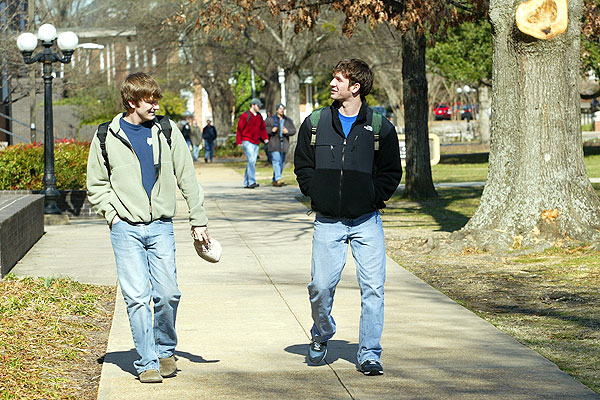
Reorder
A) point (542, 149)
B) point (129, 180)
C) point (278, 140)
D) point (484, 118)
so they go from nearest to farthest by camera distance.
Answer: point (129, 180)
point (542, 149)
point (278, 140)
point (484, 118)

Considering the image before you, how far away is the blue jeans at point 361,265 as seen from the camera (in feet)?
19.1

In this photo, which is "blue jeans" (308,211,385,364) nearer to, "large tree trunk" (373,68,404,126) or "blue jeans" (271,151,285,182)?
"blue jeans" (271,151,285,182)

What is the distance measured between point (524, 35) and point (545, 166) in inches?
57.4

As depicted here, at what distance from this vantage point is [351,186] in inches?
228

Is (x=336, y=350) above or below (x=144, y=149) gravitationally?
below

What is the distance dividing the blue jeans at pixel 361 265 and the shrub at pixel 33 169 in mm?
11726

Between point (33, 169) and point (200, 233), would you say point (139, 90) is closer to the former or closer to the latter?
point (200, 233)

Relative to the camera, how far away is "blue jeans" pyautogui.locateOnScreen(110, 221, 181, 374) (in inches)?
222

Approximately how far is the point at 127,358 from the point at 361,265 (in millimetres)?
1656

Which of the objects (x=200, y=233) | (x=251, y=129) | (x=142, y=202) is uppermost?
(x=251, y=129)

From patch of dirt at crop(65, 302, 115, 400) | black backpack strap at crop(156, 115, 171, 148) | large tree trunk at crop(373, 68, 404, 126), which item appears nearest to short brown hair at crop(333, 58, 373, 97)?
black backpack strap at crop(156, 115, 171, 148)

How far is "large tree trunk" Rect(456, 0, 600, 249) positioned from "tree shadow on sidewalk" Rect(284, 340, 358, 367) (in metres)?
4.65

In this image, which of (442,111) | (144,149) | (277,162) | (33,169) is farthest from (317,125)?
(442,111)

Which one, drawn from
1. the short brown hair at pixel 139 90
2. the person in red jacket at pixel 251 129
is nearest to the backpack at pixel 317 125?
the short brown hair at pixel 139 90
